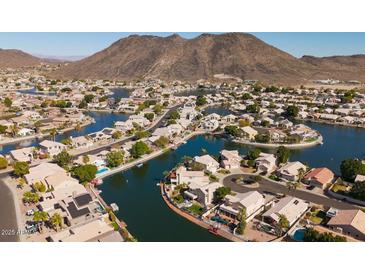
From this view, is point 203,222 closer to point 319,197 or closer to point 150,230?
point 150,230

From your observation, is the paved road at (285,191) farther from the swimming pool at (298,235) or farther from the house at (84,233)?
the house at (84,233)

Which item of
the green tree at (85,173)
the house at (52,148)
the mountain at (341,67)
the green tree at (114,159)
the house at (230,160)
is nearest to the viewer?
the green tree at (85,173)

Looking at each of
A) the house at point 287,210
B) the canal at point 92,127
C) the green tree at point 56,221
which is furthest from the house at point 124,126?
the house at point 287,210

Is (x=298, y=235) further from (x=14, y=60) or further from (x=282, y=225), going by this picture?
(x=14, y=60)

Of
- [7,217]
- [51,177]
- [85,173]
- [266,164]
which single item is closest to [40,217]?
[7,217]

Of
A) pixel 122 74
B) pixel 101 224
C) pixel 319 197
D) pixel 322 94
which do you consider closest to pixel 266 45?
pixel 122 74
